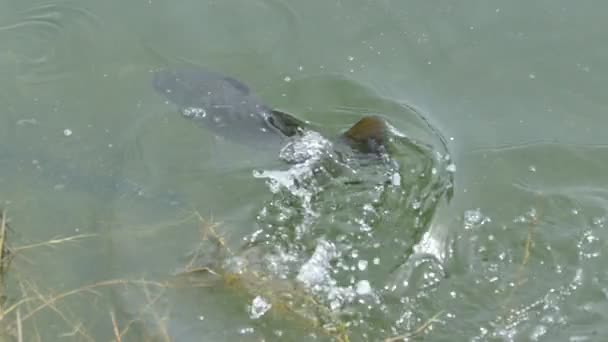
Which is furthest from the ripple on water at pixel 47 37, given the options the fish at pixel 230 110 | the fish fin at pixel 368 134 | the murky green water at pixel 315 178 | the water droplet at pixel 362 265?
the water droplet at pixel 362 265

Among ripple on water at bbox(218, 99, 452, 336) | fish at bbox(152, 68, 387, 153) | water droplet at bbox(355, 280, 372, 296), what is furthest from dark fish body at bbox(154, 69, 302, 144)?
water droplet at bbox(355, 280, 372, 296)

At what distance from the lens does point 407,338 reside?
320 cm

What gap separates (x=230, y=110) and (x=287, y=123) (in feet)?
0.99

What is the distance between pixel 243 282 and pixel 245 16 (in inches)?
66.6

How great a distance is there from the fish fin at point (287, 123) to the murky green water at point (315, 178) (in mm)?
57

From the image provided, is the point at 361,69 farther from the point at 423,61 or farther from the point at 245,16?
the point at 245,16

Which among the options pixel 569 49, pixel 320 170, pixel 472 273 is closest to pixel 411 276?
pixel 472 273

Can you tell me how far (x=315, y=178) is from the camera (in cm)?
381

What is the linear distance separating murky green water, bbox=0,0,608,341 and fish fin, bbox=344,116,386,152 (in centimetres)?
10

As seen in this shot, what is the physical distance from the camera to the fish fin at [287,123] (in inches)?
155

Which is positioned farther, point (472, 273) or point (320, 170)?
point (320, 170)

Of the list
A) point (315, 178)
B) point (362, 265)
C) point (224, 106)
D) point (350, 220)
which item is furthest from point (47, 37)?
point (362, 265)

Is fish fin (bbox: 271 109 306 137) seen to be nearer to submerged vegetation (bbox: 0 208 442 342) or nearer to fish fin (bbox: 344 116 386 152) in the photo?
fish fin (bbox: 344 116 386 152)

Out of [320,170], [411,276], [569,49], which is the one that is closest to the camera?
[411,276]
